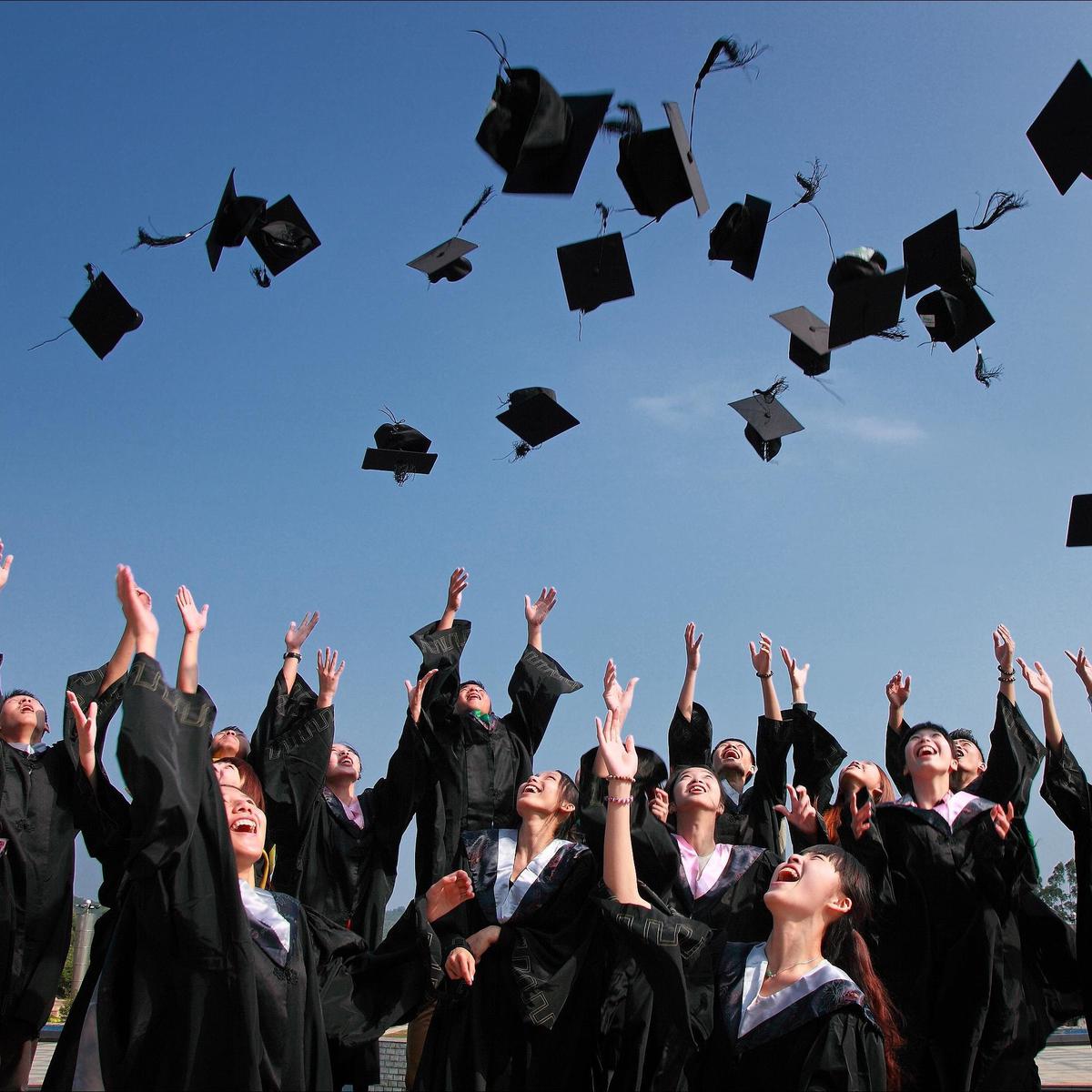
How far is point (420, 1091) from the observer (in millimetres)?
3779

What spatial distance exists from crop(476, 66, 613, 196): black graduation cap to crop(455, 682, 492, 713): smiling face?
2.35m

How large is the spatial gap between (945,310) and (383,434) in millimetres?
3038

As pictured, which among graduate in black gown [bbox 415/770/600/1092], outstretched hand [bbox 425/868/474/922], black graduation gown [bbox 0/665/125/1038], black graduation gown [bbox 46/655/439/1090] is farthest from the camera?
black graduation gown [bbox 0/665/125/1038]

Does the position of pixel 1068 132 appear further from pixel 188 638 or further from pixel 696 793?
pixel 188 638

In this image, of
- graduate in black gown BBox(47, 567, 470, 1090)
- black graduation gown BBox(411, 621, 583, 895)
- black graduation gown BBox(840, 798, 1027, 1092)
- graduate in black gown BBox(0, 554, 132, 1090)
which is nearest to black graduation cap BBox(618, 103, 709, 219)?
black graduation gown BBox(411, 621, 583, 895)

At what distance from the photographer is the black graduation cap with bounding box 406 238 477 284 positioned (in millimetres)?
6016

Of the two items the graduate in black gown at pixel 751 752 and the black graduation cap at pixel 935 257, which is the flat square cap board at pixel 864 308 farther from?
the graduate in black gown at pixel 751 752

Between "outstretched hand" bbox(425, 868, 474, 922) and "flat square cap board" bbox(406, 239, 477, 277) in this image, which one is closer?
"outstretched hand" bbox(425, 868, 474, 922)

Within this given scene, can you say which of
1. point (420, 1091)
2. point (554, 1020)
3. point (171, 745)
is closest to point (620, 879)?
point (554, 1020)

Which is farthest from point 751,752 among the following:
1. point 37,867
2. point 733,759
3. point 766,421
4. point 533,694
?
point 37,867

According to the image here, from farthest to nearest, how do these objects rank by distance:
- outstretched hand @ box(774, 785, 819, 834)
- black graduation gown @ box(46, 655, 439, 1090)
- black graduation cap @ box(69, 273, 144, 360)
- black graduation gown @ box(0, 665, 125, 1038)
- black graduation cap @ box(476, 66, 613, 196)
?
black graduation cap @ box(69, 273, 144, 360)
black graduation cap @ box(476, 66, 613, 196)
black graduation gown @ box(0, 665, 125, 1038)
outstretched hand @ box(774, 785, 819, 834)
black graduation gown @ box(46, 655, 439, 1090)

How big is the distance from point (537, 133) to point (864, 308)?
5.55 feet

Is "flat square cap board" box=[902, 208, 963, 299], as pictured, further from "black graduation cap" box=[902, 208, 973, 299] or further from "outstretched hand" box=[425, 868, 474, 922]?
"outstretched hand" box=[425, 868, 474, 922]

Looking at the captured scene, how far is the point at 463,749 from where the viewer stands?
5.47 m
